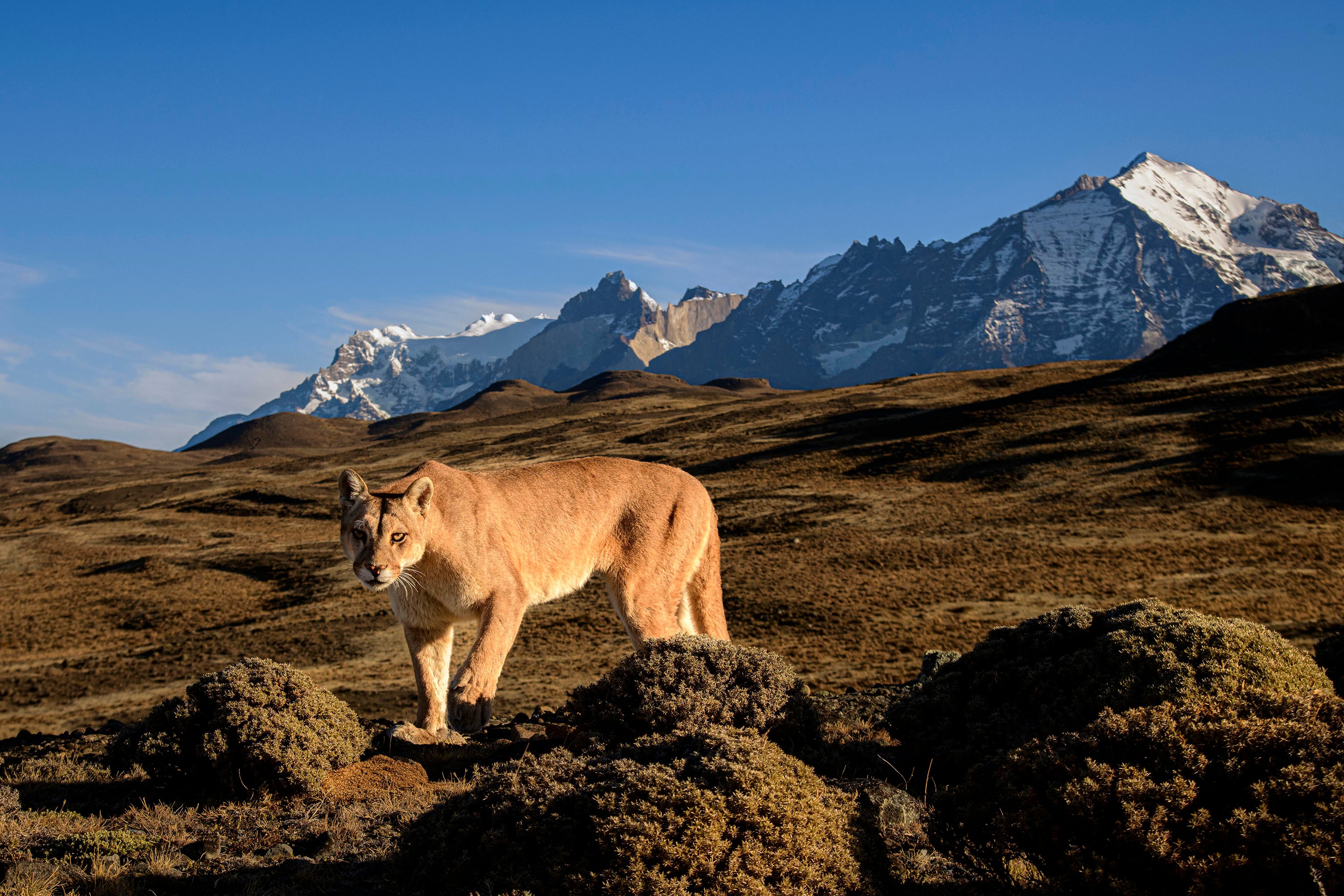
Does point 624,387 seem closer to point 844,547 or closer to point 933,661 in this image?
point 844,547

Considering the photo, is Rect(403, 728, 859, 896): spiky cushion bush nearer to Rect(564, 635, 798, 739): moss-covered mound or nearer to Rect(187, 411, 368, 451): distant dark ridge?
Rect(564, 635, 798, 739): moss-covered mound

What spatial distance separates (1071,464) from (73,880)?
162 ft

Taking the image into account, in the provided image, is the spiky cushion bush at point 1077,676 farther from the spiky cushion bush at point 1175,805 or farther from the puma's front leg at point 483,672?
the puma's front leg at point 483,672

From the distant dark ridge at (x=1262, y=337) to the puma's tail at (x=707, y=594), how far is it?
244ft

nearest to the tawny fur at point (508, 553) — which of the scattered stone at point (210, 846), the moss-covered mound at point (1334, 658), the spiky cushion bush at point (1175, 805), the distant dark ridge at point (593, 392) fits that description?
the scattered stone at point (210, 846)

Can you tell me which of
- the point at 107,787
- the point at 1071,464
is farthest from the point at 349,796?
the point at 1071,464

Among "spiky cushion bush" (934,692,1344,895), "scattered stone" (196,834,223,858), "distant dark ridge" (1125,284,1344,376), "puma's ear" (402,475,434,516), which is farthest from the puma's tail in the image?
"distant dark ridge" (1125,284,1344,376)

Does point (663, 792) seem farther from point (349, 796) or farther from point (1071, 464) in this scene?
point (1071, 464)

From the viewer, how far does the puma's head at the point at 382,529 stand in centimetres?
738

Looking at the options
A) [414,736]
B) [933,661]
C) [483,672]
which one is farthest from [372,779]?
[933,661]

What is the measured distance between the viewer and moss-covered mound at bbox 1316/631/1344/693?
28.1 feet

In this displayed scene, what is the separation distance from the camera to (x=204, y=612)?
34.1 m

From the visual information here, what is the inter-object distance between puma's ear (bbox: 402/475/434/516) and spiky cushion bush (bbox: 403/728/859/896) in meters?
3.09

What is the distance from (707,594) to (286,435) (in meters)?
179
